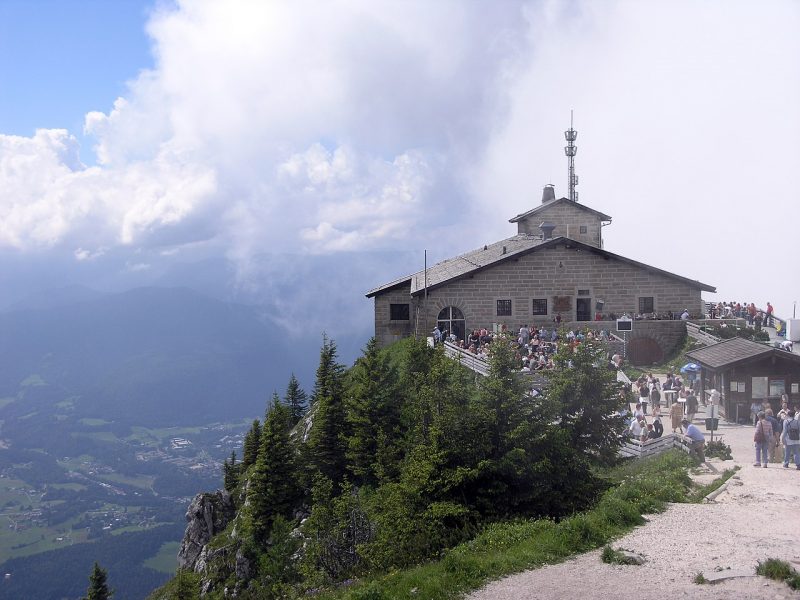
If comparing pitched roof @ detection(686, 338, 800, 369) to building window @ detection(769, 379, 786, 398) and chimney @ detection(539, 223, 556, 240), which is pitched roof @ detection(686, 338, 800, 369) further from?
chimney @ detection(539, 223, 556, 240)

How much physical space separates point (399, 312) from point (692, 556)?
2999cm

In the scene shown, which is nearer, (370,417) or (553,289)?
(370,417)

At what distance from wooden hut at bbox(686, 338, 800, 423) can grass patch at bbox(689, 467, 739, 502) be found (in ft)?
20.6

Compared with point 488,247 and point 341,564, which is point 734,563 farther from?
point 488,247

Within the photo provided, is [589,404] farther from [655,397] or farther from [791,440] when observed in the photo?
[655,397]

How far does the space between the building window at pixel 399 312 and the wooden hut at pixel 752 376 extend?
1973 centimetres

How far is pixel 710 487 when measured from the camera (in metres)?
17.0

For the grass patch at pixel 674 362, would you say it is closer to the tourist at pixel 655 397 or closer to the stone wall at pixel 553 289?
the stone wall at pixel 553 289

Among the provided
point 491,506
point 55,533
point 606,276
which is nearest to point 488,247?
point 606,276

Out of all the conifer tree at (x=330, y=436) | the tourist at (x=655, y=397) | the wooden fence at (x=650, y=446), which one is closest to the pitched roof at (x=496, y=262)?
the conifer tree at (x=330, y=436)

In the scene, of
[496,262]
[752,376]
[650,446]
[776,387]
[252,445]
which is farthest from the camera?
[496,262]

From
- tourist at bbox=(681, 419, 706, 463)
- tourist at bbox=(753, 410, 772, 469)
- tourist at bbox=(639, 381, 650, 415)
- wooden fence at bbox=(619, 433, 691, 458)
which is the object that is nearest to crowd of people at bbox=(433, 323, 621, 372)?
tourist at bbox=(639, 381, 650, 415)

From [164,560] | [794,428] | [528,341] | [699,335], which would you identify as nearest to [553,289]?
[528,341]

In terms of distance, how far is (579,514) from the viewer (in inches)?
607
